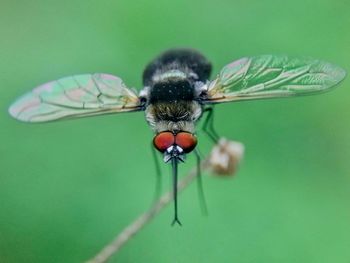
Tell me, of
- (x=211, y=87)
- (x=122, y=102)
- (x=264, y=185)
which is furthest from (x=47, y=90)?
(x=264, y=185)

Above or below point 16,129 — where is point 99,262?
below

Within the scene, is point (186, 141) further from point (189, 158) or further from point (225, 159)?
point (189, 158)

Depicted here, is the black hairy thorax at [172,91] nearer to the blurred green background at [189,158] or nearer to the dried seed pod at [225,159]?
the dried seed pod at [225,159]

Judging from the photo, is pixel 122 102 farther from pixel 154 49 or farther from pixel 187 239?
pixel 154 49

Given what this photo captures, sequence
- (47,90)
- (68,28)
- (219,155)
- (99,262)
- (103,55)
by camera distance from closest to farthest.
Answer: (99,262), (219,155), (47,90), (103,55), (68,28)

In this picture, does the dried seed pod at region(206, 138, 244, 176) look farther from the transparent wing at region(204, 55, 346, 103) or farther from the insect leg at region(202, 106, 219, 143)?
the insect leg at region(202, 106, 219, 143)

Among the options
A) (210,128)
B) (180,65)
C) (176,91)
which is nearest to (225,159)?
(176,91)

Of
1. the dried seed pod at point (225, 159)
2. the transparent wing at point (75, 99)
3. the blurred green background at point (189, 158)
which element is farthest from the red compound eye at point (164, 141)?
the blurred green background at point (189, 158)
